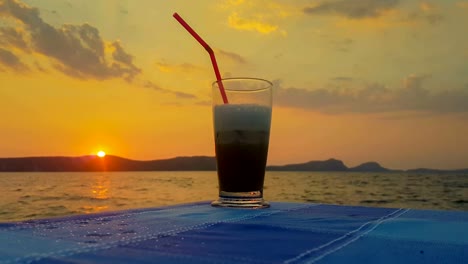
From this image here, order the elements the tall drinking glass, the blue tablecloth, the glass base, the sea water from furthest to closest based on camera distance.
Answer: the sea water
the tall drinking glass
the glass base
the blue tablecloth

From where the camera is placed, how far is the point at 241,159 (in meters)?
1.52

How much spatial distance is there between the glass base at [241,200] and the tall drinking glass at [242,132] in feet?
0.06

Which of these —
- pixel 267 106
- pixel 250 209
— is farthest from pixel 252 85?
pixel 250 209

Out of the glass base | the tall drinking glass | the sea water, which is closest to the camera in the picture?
the glass base

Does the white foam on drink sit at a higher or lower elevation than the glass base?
higher

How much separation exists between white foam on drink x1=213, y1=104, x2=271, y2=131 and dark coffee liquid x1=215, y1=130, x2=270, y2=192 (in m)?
0.02

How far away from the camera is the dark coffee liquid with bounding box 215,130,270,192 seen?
59.0 inches

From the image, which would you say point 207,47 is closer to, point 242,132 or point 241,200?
point 242,132

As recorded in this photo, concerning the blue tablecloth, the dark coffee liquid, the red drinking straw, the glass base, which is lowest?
the blue tablecloth

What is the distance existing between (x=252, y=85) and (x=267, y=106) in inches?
3.7

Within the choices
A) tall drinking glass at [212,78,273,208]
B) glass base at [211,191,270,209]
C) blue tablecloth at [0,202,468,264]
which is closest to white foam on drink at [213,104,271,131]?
tall drinking glass at [212,78,273,208]

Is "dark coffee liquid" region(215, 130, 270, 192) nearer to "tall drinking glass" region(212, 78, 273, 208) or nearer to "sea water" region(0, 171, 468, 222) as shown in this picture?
"tall drinking glass" region(212, 78, 273, 208)

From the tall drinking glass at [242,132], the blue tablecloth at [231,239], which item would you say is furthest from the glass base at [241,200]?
the blue tablecloth at [231,239]

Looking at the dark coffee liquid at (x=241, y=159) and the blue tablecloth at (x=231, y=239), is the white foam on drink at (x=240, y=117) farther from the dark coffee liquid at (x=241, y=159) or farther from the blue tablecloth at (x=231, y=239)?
the blue tablecloth at (x=231, y=239)
